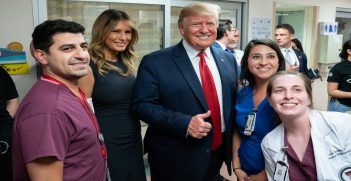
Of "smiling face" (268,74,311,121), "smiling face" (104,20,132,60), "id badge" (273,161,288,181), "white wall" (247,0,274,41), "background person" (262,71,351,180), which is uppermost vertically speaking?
"white wall" (247,0,274,41)

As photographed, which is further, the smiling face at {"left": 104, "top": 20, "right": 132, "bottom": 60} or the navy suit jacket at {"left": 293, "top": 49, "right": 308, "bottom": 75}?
the navy suit jacket at {"left": 293, "top": 49, "right": 308, "bottom": 75}

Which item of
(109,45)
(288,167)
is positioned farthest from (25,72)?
(288,167)

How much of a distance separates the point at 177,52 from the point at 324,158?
89 centimetres

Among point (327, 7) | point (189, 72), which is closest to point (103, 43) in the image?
point (189, 72)

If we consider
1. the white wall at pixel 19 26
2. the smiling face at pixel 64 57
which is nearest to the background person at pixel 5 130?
the white wall at pixel 19 26

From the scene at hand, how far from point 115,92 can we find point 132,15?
159cm

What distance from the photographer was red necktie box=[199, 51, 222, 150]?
1636mm

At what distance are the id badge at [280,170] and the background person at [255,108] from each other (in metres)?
0.17

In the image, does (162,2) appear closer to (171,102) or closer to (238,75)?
(238,75)

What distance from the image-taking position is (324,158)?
→ 125 centimetres

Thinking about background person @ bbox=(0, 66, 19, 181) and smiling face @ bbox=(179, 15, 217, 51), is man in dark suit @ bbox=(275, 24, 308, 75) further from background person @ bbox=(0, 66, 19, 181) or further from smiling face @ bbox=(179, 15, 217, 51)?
background person @ bbox=(0, 66, 19, 181)

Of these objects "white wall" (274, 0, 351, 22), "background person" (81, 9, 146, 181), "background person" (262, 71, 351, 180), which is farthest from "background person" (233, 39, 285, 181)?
"white wall" (274, 0, 351, 22)

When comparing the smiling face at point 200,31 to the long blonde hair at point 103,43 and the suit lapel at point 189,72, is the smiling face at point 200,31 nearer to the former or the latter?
the suit lapel at point 189,72

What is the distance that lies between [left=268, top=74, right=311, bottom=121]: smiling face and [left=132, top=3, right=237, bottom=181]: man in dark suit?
0.36 meters
